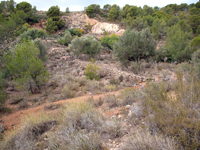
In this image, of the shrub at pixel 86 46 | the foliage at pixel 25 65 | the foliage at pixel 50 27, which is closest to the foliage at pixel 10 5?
the foliage at pixel 50 27

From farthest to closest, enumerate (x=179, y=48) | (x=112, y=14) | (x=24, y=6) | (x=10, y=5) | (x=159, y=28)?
1. (x=10, y=5)
2. (x=112, y=14)
3. (x=24, y=6)
4. (x=159, y=28)
5. (x=179, y=48)

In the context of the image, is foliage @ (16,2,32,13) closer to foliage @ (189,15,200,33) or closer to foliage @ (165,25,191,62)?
foliage @ (165,25,191,62)

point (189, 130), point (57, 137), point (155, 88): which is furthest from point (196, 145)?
point (57, 137)

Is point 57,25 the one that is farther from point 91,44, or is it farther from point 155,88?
point 155,88

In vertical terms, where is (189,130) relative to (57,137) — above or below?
above

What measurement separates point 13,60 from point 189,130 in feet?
30.1

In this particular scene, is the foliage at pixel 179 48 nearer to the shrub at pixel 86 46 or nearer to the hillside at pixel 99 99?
the hillside at pixel 99 99

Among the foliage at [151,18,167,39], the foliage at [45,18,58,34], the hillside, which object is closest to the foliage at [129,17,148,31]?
the foliage at [151,18,167,39]

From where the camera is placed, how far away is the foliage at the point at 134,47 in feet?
39.2

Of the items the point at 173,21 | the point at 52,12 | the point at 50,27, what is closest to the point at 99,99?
the point at 173,21

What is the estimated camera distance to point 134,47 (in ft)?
39.3

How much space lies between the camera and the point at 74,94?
7.43 meters

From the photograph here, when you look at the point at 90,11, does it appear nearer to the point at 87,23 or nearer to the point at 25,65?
the point at 87,23

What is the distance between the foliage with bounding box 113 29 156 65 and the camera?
39.2 ft
